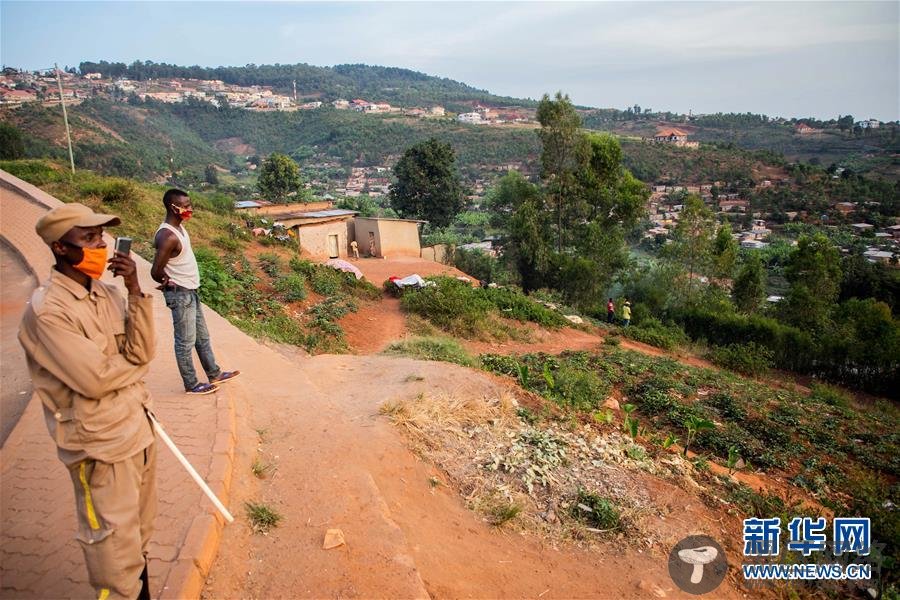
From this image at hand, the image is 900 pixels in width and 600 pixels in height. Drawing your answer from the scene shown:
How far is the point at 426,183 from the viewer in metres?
32.3

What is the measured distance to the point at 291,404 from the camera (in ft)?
17.1

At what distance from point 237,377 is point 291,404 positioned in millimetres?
708

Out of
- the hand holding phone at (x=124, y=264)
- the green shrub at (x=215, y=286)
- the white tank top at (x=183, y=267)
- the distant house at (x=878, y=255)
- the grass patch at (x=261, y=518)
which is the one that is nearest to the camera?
the hand holding phone at (x=124, y=264)

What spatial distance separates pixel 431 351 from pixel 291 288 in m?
4.64

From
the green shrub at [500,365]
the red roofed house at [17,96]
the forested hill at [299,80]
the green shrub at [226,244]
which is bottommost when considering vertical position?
the green shrub at [500,365]

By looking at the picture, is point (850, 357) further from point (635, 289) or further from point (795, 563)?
point (795, 563)

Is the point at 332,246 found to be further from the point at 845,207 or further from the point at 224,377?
the point at 845,207

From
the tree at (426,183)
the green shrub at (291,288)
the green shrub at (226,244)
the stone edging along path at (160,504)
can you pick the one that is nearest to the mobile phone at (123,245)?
the stone edging along path at (160,504)

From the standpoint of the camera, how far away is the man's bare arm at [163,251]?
13.3 feet

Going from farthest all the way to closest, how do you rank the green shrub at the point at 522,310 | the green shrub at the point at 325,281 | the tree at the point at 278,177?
1. the tree at the point at 278,177
2. the green shrub at the point at 522,310
3. the green shrub at the point at 325,281

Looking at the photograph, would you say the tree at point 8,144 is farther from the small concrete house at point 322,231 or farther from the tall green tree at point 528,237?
the tall green tree at point 528,237

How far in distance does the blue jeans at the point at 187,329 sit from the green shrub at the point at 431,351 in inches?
171

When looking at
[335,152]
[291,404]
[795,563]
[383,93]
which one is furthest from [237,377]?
[383,93]

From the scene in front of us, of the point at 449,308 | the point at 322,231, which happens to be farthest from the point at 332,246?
the point at 449,308
